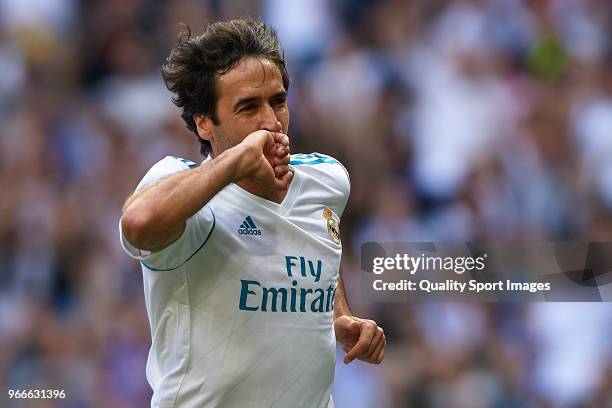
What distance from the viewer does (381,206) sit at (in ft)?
19.8

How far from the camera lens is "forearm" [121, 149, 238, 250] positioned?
2.39 m

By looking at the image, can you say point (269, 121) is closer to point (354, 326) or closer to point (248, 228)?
point (248, 228)

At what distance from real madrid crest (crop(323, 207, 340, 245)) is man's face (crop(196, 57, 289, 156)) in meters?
0.32

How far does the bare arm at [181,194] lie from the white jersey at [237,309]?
191mm

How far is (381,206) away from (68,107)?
2.22 meters

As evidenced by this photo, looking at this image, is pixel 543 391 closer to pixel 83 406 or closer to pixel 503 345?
pixel 503 345

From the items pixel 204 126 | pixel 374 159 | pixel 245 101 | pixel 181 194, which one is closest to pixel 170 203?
pixel 181 194

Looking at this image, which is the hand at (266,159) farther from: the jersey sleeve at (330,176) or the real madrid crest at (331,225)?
the jersey sleeve at (330,176)

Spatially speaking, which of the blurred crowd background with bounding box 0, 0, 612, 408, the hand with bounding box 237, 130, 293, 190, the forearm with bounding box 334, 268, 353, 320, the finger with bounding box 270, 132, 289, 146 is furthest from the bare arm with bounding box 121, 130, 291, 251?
the blurred crowd background with bounding box 0, 0, 612, 408

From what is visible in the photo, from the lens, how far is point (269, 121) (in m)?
2.93

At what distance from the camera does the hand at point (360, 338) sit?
10.1 feet

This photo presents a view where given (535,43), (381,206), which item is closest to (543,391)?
(381,206)

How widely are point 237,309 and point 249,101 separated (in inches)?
25.1

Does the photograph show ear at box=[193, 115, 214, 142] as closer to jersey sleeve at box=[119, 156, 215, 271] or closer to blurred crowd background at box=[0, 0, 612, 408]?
jersey sleeve at box=[119, 156, 215, 271]
